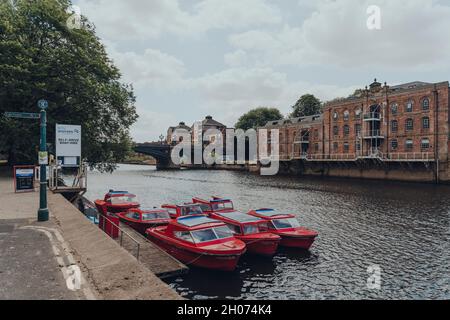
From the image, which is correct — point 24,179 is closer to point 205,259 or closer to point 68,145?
point 68,145

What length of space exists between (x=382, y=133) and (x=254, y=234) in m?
57.3

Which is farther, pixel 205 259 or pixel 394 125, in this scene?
pixel 394 125

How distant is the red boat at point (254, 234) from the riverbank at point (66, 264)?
7415 mm

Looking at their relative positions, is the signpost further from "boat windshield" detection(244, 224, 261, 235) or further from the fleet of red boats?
"boat windshield" detection(244, 224, 261, 235)

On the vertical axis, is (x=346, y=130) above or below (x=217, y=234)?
above

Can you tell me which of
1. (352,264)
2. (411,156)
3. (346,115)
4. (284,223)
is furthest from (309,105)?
(352,264)

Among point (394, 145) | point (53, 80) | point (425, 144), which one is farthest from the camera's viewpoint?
point (394, 145)

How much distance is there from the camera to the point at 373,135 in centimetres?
6525

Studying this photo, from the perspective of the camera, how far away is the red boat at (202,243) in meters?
14.4

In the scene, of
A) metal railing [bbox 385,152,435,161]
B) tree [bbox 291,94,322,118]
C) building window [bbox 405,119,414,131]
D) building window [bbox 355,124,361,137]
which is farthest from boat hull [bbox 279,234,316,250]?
tree [bbox 291,94,322,118]

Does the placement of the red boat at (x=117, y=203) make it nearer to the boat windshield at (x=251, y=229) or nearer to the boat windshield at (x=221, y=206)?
the boat windshield at (x=221, y=206)

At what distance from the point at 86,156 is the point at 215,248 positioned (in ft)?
83.4
